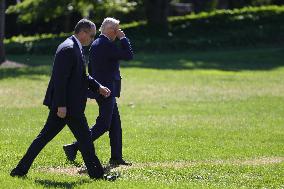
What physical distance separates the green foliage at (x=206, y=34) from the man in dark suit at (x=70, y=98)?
78.1ft

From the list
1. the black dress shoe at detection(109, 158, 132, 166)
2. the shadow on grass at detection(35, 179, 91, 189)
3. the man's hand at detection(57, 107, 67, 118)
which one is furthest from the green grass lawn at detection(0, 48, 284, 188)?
the man's hand at detection(57, 107, 67, 118)

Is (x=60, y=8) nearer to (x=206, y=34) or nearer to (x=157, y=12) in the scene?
(x=157, y=12)

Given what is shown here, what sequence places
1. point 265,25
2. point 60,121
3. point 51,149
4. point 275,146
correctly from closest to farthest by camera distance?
1. point 60,121
2. point 51,149
3. point 275,146
4. point 265,25

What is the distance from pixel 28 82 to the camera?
70.5 feet

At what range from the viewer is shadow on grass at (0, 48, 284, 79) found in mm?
27134

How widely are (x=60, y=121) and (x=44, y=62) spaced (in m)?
19.7

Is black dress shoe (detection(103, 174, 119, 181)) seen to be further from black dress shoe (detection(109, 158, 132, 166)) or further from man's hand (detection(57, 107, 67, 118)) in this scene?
black dress shoe (detection(109, 158, 132, 166))

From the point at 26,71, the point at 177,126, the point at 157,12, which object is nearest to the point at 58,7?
the point at 157,12

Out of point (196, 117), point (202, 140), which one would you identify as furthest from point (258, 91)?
point (202, 140)

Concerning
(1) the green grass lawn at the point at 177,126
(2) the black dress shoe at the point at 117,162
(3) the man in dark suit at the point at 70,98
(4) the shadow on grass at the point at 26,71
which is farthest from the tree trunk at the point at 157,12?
(3) the man in dark suit at the point at 70,98

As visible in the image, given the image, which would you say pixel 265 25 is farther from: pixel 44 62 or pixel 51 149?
pixel 51 149

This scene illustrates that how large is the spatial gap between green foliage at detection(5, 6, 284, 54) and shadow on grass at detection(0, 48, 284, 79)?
98 centimetres

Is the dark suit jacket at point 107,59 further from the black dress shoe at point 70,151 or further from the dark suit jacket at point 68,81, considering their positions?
the dark suit jacket at point 68,81

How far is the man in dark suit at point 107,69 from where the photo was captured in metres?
9.91
